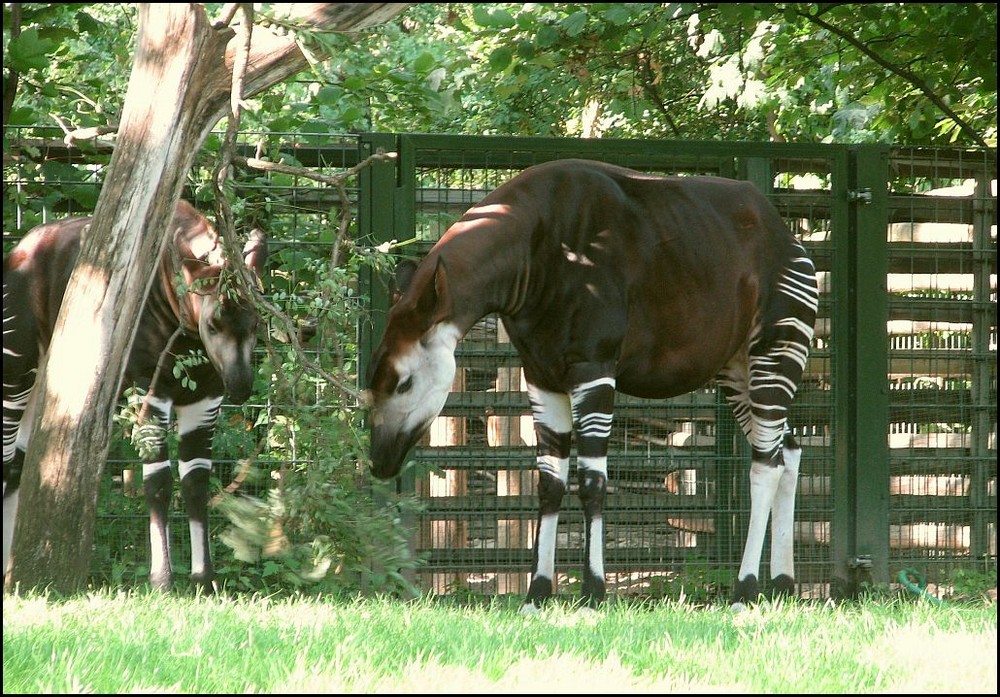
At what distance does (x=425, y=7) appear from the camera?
10000 millimetres

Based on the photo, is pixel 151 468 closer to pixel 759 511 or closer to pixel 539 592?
pixel 539 592

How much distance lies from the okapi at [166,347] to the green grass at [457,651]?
0.88 meters

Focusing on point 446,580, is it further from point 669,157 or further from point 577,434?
point 669,157

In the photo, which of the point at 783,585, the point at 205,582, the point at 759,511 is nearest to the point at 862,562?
the point at 783,585

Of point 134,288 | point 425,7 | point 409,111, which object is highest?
point 425,7

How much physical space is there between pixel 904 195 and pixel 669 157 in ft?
4.15

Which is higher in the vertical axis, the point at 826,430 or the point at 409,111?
the point at 409,111

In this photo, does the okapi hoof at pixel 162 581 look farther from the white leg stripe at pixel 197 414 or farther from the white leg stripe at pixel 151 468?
the white leg stripe at pixel 197 414

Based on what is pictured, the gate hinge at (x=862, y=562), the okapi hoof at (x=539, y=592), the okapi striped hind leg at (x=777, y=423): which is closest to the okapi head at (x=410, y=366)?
the okapi hoof at (x=539, y=592)

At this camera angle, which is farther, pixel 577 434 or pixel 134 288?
pixel 577 434

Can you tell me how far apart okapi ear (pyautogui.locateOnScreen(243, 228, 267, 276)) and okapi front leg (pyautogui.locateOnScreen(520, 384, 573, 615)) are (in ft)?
3.95

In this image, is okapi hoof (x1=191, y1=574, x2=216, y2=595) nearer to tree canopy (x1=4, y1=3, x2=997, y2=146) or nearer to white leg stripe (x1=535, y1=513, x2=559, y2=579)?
white leg stripe (x1=535, y1=513, x2=559, y2=579)

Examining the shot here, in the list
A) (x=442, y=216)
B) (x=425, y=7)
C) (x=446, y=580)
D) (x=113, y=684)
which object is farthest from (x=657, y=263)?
(x=425, y=7)

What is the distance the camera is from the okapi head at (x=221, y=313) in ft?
13.6
